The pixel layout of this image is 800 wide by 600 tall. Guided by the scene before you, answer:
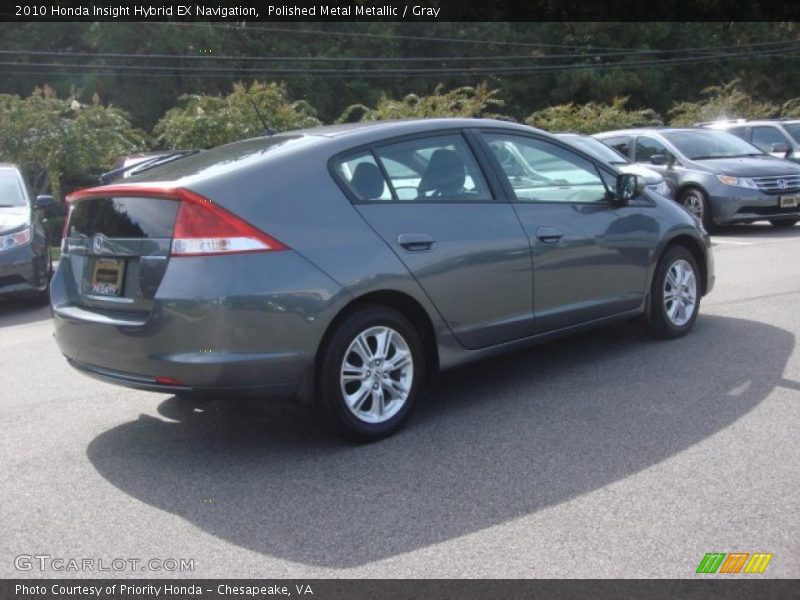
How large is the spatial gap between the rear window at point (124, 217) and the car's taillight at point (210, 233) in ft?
0.23

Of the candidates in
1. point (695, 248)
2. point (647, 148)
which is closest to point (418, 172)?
point (695, 248)

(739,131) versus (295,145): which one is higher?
(295,145)

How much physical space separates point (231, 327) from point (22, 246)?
260 inches

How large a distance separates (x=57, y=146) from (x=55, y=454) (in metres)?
19.0

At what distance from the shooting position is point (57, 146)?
22.5 m

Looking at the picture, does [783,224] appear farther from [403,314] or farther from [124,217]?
[124,217]

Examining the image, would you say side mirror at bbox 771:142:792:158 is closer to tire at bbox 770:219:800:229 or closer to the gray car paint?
tire at bbox 770:219:800:229

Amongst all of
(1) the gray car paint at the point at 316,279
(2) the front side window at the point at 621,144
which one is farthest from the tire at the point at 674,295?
(2) the front side window at the point at 621,144

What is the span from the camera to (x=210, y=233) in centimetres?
464

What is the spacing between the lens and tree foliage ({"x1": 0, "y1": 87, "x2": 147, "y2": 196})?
22.6 meters

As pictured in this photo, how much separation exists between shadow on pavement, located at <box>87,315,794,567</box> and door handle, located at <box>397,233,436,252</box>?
98cm

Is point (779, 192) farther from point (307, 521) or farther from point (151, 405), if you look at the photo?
point (307, 521)
